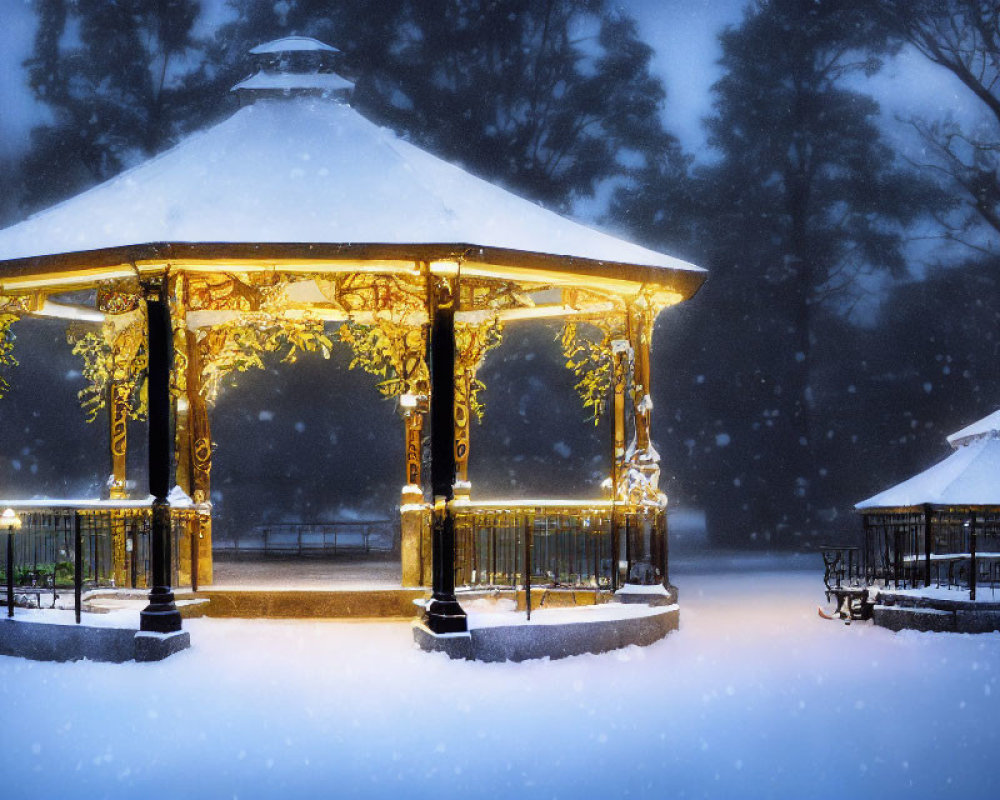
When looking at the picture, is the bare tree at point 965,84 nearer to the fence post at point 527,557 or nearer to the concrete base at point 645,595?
the concrete base at point 645,595

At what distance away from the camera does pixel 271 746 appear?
7.93m

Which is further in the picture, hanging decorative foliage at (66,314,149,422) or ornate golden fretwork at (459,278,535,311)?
hanging decorative foliage at (66,314,149,422)

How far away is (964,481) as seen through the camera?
A: 47.6 ft

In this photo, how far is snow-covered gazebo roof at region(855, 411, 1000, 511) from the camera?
562 inches

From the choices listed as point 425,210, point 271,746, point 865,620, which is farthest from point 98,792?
point 865,620

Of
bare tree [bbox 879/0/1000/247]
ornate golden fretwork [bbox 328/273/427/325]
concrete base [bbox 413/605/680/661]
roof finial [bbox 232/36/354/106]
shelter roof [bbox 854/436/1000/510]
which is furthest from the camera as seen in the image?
bare tree [bbox 879/0/1000/247]

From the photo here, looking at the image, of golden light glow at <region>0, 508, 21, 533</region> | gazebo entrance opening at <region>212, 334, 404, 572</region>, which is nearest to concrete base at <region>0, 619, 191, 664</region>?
golden light glow at <region>0, 508, 21, 533</region>

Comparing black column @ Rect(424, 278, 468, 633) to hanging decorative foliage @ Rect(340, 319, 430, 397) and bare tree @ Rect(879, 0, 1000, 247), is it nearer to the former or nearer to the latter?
hanging decorative foliage @ Rect(340, 319, 430, 397)

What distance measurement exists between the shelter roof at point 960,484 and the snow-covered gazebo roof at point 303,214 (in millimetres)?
3453

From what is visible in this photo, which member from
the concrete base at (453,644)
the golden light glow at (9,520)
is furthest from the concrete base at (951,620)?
the golden light glow at (9,520)

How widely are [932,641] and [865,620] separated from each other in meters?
1.74

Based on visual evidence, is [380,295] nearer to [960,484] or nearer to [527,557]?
[527,557]

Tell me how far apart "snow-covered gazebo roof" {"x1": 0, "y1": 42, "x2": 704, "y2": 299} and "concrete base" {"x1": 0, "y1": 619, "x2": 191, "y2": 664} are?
3.27 metres

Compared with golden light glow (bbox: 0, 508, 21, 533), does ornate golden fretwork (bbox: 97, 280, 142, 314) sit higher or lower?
higher
